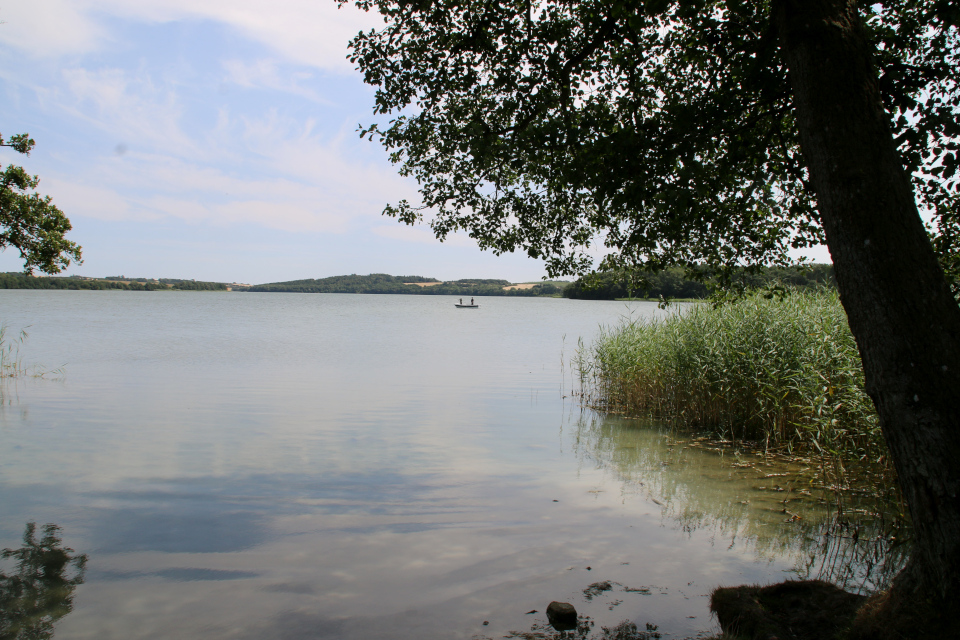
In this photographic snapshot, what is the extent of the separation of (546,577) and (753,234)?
4.25 m

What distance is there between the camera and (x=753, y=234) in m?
6.55

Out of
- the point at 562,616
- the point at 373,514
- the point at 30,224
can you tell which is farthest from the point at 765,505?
the point at 30,224

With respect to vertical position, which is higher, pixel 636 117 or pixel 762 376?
pixel 636 117

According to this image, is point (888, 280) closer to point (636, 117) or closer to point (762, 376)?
point (636, 117)

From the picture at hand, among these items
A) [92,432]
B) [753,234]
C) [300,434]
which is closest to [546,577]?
[753,234]

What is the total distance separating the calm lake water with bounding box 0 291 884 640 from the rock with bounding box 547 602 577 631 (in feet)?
0.58

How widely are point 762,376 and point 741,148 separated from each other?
500 cm

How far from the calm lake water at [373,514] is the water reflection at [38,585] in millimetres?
135

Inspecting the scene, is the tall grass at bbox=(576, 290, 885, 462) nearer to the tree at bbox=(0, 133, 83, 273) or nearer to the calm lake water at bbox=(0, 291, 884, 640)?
the calm lake water at bbox=(0, 291, 884, 640)

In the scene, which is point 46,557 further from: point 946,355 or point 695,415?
point 695,415

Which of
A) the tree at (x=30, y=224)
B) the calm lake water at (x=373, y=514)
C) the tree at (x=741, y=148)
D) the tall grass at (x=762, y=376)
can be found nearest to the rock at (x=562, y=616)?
the calm lake water at (x=373, y=514)

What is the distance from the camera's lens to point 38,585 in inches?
191

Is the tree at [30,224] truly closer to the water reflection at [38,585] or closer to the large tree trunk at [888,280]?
the water reflection at [38,585]

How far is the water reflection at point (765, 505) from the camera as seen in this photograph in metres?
5.57
